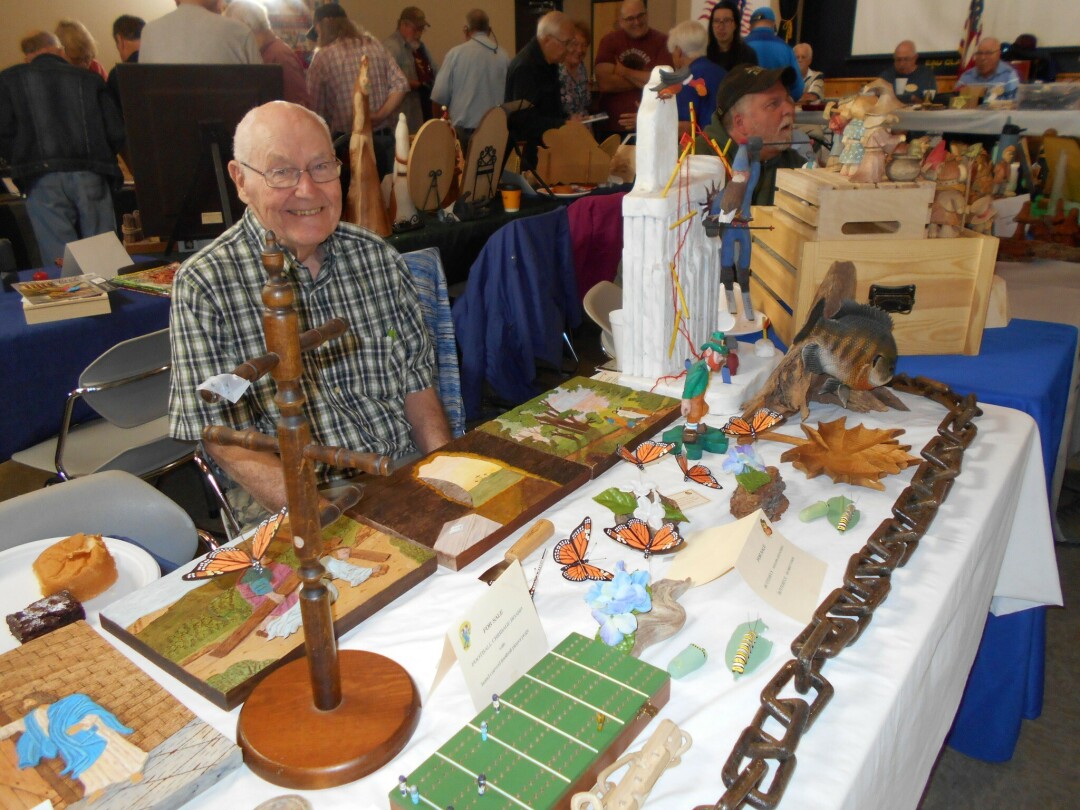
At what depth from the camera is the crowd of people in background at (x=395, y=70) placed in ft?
11.2

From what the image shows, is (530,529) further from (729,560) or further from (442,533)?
(729,560)

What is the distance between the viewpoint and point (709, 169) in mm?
1548

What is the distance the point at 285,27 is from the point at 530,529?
19.1 ft

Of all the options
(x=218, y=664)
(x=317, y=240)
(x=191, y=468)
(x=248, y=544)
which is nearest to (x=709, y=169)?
(x=317, y=240)

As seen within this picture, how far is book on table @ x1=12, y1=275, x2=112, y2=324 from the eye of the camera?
2158 millimetres

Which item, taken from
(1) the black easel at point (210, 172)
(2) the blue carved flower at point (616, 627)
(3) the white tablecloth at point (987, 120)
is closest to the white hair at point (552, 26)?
(3) the white tablecloth at point (987, 120)

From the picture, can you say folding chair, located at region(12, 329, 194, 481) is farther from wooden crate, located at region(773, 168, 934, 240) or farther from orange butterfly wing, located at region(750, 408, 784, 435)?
wooden crate, located at region(773, 168, 934, 240)

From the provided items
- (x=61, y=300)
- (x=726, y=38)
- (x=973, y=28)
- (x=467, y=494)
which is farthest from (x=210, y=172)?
(x=973, y=28)

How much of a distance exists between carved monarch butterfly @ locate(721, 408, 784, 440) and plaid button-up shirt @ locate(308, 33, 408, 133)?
3381 millimetres

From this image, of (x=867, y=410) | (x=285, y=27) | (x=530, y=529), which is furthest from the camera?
(x=285, y=27)

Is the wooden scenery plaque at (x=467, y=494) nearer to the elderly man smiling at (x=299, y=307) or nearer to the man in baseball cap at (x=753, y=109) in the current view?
the elderly man smiling at (x=299, y=307)

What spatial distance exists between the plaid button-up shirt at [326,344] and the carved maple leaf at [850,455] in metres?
0.82

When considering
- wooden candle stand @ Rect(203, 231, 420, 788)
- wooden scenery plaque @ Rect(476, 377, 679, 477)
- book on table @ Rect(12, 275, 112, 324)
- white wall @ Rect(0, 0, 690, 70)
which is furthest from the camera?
white wall @ Rect(0, 0, 690, 70)

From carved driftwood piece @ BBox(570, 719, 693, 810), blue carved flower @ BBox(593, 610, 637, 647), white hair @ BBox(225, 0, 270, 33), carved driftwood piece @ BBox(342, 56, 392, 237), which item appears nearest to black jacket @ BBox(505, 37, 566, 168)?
white hair @ BBox(225, 0, 270, 33)
